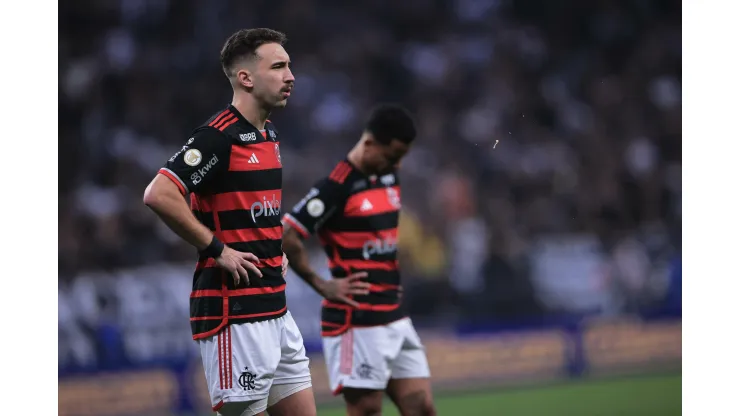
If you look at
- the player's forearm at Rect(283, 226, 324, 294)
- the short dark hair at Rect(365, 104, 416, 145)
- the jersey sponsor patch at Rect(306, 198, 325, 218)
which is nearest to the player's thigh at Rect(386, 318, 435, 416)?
the player's forearm at Rect(283, 226, 324, 294)

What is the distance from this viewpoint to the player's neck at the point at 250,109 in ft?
15.1

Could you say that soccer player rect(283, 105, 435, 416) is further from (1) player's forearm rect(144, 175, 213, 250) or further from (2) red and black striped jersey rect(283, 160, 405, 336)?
(1) player's forearm rect(144, 175, 213, 250)

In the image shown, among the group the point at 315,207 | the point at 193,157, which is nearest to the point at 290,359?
the point at 193,157

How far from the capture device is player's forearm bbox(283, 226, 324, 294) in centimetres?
600

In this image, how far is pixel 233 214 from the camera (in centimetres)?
446

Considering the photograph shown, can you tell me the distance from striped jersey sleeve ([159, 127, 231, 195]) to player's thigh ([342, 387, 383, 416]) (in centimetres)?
213

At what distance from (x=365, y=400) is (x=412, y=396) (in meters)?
0.30

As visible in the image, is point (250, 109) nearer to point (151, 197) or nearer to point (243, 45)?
point (243, 45)

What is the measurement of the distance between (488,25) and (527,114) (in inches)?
70.6

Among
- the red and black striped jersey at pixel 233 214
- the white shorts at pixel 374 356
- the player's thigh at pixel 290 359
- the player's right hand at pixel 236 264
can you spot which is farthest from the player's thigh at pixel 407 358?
the player's right hand at pixel 236 264

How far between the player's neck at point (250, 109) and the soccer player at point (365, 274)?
1.46m

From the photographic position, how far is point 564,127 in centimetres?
1482

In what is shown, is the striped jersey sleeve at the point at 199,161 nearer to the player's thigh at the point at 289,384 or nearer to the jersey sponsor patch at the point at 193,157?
the jersey sponsor patch at the point at 193,157
